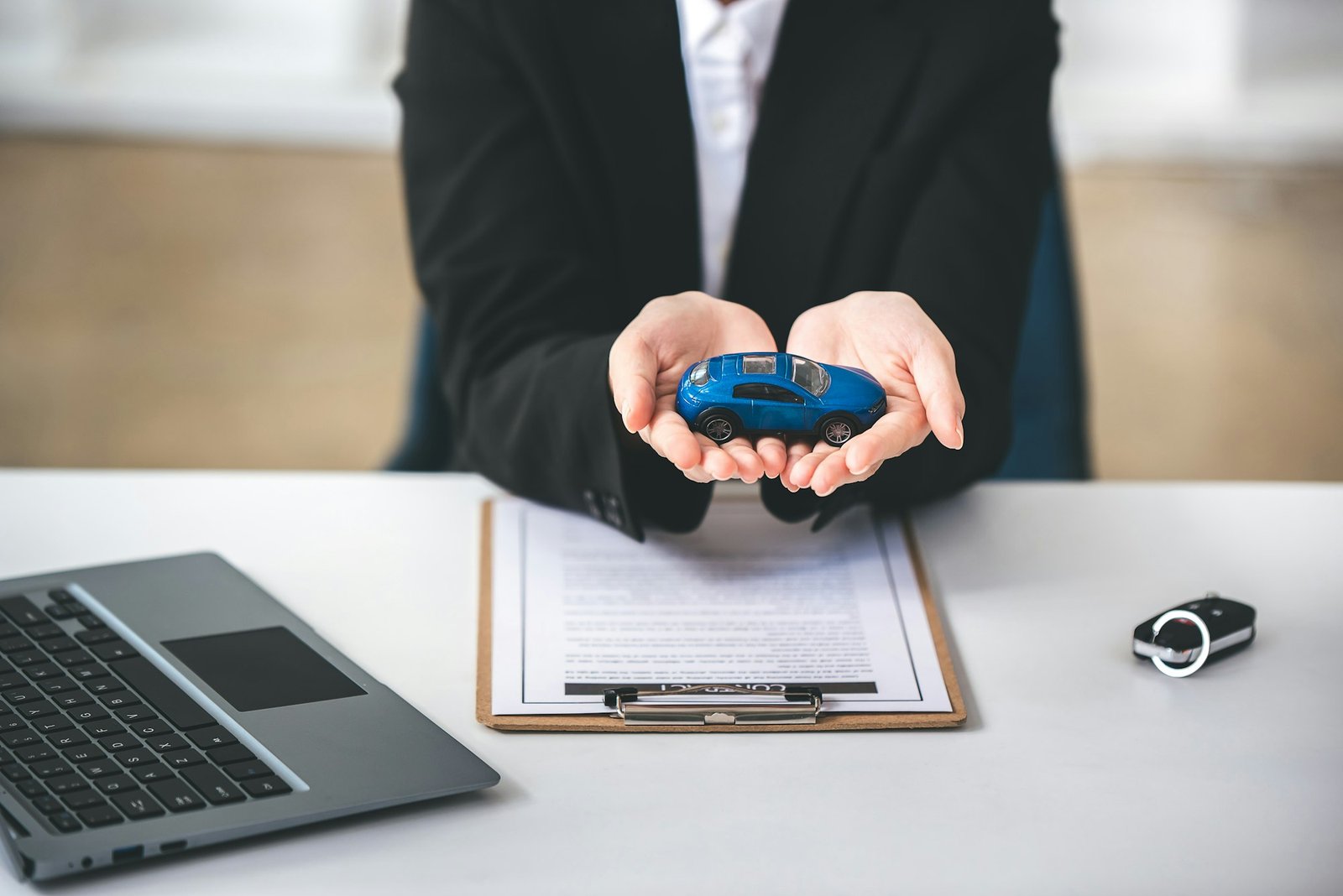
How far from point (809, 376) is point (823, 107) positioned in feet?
1.53

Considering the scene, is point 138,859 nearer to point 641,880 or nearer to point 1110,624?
point 641,880

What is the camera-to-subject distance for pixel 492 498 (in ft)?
3.71

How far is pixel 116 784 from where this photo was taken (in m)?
0.73

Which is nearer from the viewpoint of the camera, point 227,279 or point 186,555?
point 186,555

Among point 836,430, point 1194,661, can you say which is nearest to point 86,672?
point 836,430

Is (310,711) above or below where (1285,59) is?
below

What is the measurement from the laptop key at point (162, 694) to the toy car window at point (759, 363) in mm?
399

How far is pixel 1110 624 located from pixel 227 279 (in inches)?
114

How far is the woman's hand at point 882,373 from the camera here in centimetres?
84

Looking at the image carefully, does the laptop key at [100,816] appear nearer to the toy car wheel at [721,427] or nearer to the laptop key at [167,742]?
the laptop key at [167,742]

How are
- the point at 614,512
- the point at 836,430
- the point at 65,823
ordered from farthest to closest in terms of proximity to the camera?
the point at 614,512 → the point at 836,430 → the point at 65,823

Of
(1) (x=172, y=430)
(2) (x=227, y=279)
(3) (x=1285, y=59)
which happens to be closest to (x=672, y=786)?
(1) (x=172, y=430)

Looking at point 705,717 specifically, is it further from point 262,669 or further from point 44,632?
point 44,632

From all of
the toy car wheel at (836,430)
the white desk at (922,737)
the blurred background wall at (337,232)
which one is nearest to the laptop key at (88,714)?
the white desk at (922,737)
